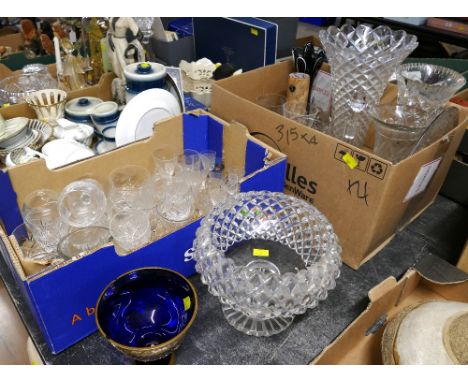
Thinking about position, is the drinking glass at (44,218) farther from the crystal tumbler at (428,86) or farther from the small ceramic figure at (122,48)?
the crystal tumbler at (428,86)

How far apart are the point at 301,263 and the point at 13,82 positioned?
0.93 m

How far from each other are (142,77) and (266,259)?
1.63 feet

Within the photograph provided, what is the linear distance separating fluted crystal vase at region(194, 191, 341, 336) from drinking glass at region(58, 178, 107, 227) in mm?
214

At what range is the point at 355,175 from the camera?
26.8 inches

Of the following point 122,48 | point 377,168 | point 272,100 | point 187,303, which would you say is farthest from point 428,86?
point 122,48

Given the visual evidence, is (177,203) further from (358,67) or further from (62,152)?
(358,67)

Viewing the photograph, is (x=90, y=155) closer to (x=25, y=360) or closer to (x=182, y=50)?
(x=25, y=360)

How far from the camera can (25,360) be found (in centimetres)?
62

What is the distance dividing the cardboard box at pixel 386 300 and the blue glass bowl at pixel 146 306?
0.65ft

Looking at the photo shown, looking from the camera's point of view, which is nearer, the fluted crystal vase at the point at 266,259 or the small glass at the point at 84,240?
the fluted crystal vase at the point at 266,259

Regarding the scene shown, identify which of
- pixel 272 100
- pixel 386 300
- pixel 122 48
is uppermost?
pixel 122 48

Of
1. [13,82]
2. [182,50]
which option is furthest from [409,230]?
[13,82]

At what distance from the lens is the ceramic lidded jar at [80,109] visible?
0.87 metres

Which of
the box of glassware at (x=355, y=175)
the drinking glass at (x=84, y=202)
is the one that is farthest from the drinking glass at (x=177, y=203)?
the box of glassware at (x=355, y=175)
